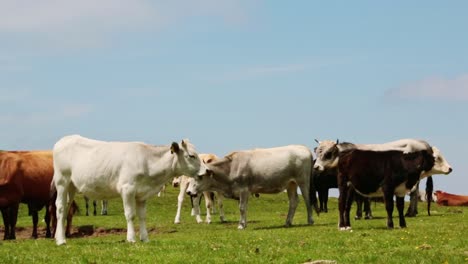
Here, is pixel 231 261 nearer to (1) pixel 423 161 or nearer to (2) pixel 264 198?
(1) pixel 423 161

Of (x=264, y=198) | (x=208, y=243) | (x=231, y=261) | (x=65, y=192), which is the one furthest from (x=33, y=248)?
(x=264, y=198)

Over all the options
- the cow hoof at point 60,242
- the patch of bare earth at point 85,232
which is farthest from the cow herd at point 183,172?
the patch of bare earth at point 85,232

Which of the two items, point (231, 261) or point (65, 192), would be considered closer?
point (231, 261)

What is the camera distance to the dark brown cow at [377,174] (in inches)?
953

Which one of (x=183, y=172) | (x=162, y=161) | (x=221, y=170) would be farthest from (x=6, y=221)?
(x=183, y=172)

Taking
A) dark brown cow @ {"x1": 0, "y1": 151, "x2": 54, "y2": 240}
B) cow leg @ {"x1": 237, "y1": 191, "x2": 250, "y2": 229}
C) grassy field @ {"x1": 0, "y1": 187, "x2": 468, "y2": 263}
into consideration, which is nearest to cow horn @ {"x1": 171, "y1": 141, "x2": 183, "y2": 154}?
grassy field @ {"x1": 0, "y1": 187, "x2": 468, "y2": 263}

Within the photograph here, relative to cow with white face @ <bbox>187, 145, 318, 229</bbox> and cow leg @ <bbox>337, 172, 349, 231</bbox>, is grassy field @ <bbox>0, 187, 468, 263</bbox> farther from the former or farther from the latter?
cow with white face @ <bbox>187, 145, 318, 229</bbox>

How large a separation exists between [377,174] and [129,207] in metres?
7.93

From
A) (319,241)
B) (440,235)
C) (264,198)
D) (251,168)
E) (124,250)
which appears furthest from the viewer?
(264,198)

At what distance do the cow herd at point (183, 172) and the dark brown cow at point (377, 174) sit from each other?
31 millimetres

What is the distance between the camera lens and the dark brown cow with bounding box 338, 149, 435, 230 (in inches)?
953

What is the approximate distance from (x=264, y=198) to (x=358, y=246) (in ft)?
115

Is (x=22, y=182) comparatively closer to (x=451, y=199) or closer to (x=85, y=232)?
(x=85, y=232)

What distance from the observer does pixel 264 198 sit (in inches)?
2109
